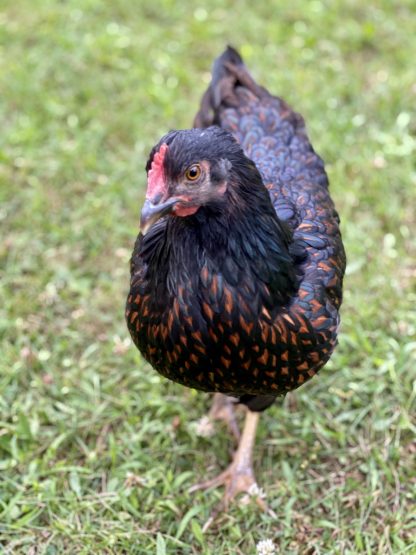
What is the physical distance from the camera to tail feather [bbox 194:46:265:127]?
11.4ft

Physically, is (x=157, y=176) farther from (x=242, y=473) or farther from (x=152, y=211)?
(x=242, y=473)

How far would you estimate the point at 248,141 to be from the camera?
10.4 ft

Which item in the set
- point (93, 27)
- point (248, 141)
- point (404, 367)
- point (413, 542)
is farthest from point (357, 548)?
point (93, 27)

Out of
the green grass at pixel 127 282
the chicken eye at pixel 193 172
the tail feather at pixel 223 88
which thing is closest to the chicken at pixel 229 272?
the chicken eye at pixel 193 172

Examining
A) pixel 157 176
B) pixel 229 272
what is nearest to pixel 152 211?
pixel 157 176

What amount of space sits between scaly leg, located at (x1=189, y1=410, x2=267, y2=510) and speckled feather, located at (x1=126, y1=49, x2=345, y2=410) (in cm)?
67

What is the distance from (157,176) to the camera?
217cm

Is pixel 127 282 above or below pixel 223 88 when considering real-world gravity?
below

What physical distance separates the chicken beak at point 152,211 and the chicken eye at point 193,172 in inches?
3.2

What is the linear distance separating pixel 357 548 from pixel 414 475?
1.53 ft

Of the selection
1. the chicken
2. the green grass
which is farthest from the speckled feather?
the green grass

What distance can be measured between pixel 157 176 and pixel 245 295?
1.68 ft

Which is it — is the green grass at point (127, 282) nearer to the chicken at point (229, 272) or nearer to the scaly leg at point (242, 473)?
the scaly leg at point (242, 473)

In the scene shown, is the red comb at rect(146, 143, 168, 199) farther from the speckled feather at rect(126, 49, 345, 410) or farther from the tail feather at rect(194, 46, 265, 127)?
the tail feather at rect(194, 46, 265, 127)
